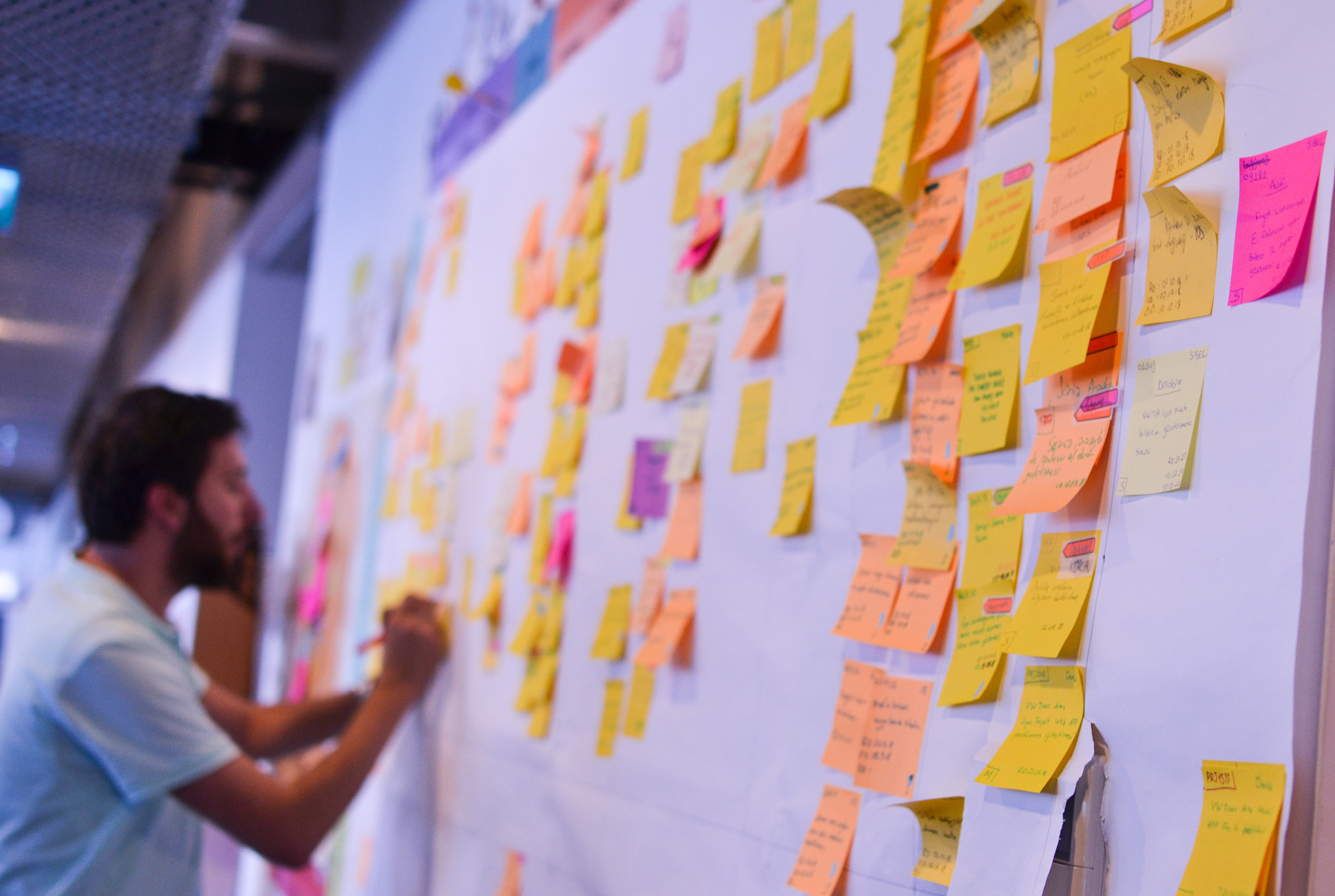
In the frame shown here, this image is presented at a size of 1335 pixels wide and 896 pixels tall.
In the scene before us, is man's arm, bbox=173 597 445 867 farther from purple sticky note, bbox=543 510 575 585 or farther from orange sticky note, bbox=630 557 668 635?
orange sticky note, bbox=630 557 668 635

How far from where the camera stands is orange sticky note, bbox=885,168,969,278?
2.61 ft

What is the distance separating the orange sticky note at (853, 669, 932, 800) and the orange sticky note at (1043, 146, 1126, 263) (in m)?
0.31

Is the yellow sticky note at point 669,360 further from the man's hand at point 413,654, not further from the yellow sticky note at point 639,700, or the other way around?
the man's hand at point 413,654

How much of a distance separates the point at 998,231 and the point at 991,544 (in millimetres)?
219

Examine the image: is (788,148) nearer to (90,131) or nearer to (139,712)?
(139,712)

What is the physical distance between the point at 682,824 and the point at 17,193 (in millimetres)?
3332

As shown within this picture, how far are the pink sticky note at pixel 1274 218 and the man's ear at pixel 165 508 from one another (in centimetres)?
152

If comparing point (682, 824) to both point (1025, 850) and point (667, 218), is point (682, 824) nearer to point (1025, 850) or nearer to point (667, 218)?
point (1025, 850)

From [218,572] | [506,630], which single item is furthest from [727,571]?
[218,572]

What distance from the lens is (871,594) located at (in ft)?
2.68

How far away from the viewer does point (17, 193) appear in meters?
3.36

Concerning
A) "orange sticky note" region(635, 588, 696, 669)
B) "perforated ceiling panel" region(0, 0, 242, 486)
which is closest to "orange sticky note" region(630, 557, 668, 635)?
"orange sticky note" region(635, 588, 696, 669)

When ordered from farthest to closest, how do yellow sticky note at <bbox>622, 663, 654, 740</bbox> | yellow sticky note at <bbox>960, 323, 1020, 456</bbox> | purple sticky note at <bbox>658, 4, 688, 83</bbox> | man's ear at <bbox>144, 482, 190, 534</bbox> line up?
1. man's ear at <bbox>144, 482, 190, 534</bbox>
2. purple sticky note at <bbox>658, 4, 688, 83</bbox>
3. yellow sticky note at <bbox>622, 663, 654, 740</bbox>
4. yellow sticky note at <bbox>960, 323, 1020, 456</bbox>

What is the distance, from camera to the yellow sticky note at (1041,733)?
0.63 meters
